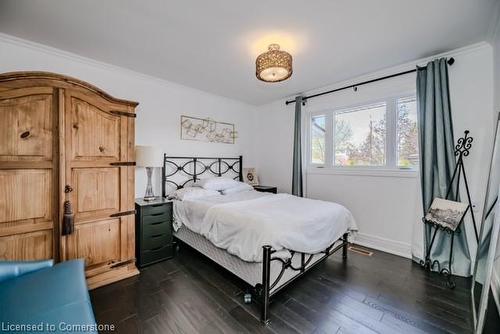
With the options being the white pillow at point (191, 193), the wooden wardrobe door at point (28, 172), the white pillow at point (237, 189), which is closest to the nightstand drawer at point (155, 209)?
the white pillow at point (191, 193)

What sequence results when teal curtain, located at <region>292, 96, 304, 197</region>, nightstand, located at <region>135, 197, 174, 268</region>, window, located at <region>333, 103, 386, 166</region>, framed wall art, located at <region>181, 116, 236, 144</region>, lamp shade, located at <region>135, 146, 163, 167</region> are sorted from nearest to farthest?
1. nightstand, located at <region>135, 197, 174, 268</region>
2. lamp shade, located at <region>135, 146, 163, 167</region>
3. window, located at <region>333, 103, 386, 166</region>
4. framed wall art, located at <region>181, 116, 236, 144</region>
5. teal curtain, located at <region>292, 96, 304, 197</region>

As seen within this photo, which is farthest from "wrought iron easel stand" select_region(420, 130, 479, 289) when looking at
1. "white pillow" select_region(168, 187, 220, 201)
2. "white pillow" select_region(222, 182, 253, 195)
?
"white pillow" select_region(168, 187, 220, 201)

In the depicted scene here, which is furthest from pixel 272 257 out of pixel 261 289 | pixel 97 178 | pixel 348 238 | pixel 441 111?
pixel 441 111

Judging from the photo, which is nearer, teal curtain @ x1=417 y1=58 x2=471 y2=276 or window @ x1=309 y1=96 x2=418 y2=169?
teal curtain @ x1=417 y1=58 x2=471 y2=276

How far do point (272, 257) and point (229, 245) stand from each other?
473 millimetres

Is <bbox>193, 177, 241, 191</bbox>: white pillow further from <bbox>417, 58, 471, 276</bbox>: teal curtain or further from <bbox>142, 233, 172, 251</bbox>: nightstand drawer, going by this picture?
<bbox>417, 58, 471, 276</bbox>: teal curtain

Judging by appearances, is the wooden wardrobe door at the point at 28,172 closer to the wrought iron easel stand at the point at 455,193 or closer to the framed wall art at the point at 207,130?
the framed wall art at the point at 207,130

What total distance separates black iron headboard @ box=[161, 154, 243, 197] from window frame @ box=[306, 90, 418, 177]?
5.08ft

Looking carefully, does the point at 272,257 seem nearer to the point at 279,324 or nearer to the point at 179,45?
the point at 279,324

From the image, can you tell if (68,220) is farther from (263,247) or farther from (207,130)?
(207,130)

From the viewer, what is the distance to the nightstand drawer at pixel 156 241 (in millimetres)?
2592

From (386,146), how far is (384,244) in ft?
4.67

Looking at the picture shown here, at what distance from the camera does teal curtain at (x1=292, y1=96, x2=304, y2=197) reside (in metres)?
3.94

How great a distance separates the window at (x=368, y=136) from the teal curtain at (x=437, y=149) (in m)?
0.29
